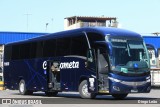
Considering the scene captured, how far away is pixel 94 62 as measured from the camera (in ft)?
68.4

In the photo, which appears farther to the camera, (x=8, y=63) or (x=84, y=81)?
(x=8, y=63)

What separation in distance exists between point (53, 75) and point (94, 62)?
15.2 feet

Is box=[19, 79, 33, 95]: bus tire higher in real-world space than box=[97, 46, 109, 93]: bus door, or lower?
lower

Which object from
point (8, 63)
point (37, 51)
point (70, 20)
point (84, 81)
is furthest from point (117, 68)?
point (70, 20)

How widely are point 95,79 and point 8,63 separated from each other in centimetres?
1129

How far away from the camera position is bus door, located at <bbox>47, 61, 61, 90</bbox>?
24.4 meters

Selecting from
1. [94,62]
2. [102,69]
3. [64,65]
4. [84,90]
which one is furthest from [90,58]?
[64,65]

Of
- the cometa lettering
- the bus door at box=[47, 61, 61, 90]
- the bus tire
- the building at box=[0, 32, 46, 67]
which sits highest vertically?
the building at box=[0, 32, 46, 67]

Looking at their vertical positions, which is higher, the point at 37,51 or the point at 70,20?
the point at 70,20

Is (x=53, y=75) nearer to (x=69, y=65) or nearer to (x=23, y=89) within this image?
(x=69, y=65)

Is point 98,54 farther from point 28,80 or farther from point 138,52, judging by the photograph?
point 28,80

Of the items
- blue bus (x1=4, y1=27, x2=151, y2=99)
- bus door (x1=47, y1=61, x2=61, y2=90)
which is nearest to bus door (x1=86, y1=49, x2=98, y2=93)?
blue bus (x1=4, y1=27, x2=151, y2=99)

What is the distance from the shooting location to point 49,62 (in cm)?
2506

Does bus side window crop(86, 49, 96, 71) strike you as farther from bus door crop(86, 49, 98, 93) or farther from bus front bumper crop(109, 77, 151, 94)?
bus front bumper crop(109, 77, 151, 94)
